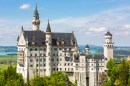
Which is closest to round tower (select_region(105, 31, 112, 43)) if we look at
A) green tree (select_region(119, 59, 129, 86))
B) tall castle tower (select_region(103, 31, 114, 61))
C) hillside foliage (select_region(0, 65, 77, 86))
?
tall castle tower (select_region(103, 31, 114, 61))

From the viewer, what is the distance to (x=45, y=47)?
103250 mm

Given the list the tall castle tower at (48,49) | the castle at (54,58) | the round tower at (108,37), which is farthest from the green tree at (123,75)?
the tall castle tower at (48,49)

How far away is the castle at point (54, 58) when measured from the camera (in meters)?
102

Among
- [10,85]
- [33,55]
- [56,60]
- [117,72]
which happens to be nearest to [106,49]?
[117,72]

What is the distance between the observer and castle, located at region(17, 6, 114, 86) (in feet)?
334

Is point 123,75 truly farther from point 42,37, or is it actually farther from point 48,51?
point 42,37

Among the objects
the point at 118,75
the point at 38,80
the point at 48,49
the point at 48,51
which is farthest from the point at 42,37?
the point at 118,75

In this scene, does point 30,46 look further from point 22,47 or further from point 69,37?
point 69,37

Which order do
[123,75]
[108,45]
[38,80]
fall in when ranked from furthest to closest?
[108,45] → [123,75] → [38,80]

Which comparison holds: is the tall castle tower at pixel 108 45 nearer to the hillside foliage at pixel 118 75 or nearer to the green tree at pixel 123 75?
the hillside foliage at pixel 118 75

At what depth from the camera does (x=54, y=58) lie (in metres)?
105

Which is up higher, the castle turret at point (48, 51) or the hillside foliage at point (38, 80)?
the castle turret at point (48, 51)

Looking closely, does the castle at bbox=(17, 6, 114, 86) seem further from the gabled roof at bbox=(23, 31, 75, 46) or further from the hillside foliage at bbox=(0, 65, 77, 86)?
the hillside foliage at bbox=(0, 65, 77, 86)

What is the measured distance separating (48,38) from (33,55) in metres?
10.7
